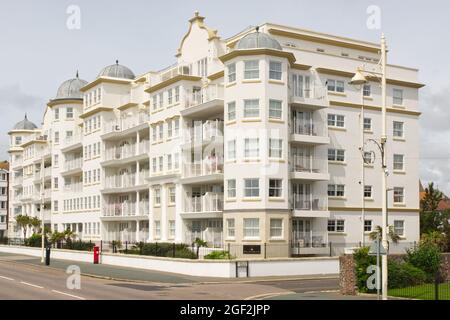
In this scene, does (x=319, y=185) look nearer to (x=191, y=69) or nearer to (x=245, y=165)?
(x=245, y=165)

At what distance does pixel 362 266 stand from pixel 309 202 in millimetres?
20937

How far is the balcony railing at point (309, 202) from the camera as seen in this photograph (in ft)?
159

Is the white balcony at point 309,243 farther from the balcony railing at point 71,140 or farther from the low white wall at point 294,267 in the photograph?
the balcony railing at point 71,140

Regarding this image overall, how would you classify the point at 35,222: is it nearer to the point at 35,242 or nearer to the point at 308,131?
the point at 35,242

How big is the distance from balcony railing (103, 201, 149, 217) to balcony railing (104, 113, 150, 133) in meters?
7.24

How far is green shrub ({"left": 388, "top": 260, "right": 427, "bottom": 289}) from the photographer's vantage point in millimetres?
28344

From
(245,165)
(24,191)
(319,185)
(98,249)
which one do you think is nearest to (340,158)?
(319,185)

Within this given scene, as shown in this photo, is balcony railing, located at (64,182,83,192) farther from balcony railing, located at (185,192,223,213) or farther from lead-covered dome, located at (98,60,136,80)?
balcony railing, located at (185,192,223,213)

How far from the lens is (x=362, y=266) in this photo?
1112 inches

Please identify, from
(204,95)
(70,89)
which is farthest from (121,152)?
(204,95)

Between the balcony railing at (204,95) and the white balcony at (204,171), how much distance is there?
4441mm

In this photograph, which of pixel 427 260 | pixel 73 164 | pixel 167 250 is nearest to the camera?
pixel 427 260

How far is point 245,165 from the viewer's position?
46.0 m

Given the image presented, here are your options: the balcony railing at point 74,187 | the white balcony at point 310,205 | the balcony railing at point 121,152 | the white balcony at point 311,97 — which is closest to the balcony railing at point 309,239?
the white balcony at point 310,205
